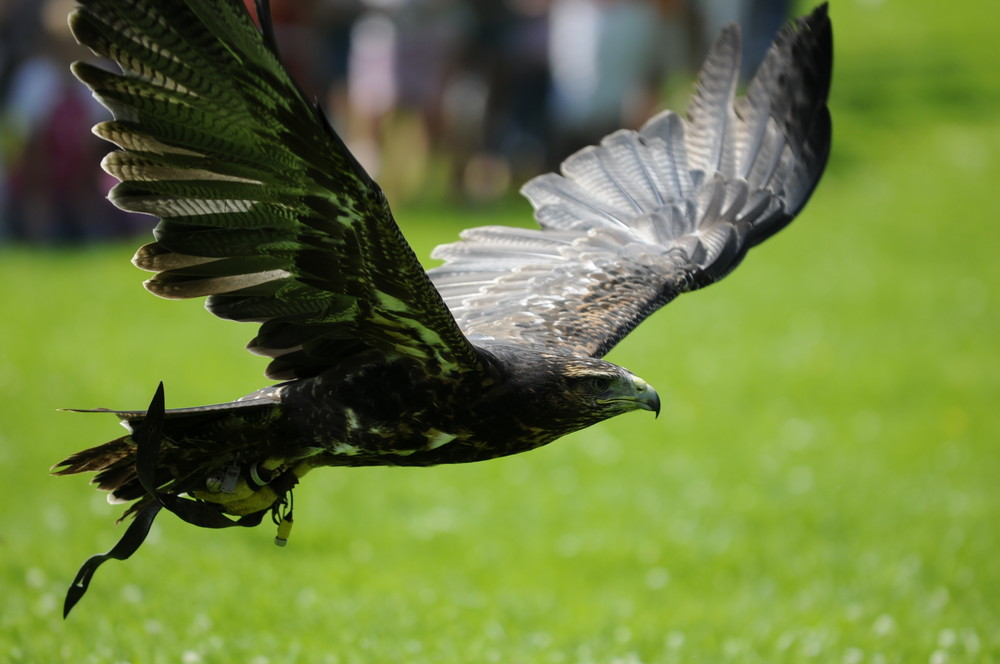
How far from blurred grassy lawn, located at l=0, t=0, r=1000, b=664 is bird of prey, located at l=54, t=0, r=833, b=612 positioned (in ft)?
4.52

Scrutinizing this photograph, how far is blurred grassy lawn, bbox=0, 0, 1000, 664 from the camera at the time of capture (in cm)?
699

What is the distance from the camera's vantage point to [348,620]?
711 centimetres

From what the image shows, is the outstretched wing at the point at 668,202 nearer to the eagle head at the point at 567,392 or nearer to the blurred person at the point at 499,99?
the eagle head at the point at 567,392

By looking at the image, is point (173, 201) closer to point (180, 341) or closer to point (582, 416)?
point (582, 416)

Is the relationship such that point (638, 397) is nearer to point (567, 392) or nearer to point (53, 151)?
point (567, 392)

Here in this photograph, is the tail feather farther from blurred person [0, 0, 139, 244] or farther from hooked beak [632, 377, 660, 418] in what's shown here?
blurred person [0, 0, 139, 244]

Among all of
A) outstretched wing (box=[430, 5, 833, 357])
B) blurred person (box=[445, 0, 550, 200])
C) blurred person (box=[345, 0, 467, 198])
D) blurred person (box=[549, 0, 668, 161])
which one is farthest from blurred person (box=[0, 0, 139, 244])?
outstretched wing (box=[430, 5, 833, 357])

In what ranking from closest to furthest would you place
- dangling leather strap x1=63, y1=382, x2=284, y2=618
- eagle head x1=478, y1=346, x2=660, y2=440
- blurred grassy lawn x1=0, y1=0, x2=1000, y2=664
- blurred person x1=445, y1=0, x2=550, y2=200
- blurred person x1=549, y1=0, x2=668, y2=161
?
dangling leather strap x1=63, y1=382, x2=284, y2=618
eagle head x1=478, y1=346, x2=660, y2=440
blurred grassy lawn x1=0, y1=0, x2=1000, y2=664
blurred person x1=549, y1=0, x2=668, y2=161
blurred person x1=445, y1=0, x2=550, y2=200

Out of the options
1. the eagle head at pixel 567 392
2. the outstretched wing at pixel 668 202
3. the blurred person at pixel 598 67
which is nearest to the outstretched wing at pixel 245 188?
the eagle head at pixel 567 392

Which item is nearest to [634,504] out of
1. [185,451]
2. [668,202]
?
[668,202]

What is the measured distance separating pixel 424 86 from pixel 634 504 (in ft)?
31.4

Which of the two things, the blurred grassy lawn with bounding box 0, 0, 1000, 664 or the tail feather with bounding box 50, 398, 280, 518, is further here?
the blurred grassy lawn with bounding box 0, 0, 1000, 664

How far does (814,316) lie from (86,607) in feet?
32.5

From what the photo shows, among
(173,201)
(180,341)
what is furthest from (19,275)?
(173,201)
